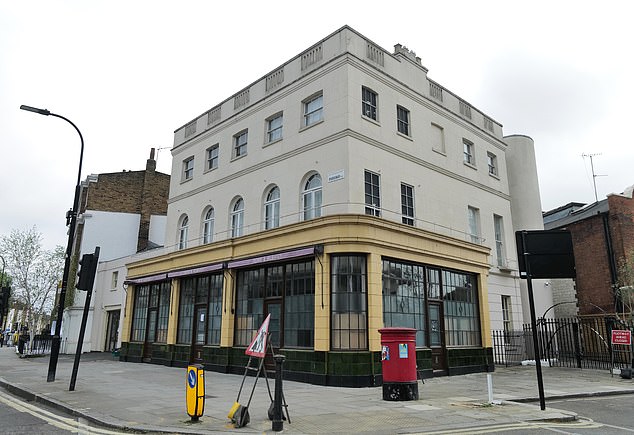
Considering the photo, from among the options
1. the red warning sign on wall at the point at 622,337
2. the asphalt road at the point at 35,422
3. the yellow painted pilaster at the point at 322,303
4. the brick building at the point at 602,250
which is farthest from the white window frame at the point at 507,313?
the asphalt road at the point at 35,422

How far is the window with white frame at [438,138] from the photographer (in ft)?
65.2

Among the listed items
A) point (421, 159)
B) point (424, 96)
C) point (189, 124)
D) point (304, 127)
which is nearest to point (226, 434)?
point (304, 127)

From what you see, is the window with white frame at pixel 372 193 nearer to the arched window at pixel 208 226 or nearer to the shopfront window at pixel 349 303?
the shopfront window at pixel 349 303

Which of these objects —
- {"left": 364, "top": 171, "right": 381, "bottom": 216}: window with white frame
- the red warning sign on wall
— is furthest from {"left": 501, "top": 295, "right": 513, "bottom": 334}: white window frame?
{"left": 364, "top": 171, "right": 381, "bottom": 216}: window with white frame

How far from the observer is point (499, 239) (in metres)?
22.8

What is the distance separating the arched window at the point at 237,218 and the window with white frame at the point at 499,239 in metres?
11.7

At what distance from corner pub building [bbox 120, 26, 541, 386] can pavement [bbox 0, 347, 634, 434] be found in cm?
188

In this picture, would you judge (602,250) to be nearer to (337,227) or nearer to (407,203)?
A: (407,203)

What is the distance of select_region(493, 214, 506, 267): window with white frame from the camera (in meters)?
22.5

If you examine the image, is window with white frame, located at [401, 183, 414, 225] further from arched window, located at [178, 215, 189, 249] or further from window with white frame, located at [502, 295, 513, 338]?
arched window, located at [178, 215, 189, 249]

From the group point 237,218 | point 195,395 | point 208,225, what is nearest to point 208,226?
point 208,225

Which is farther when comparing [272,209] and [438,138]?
[438,138]

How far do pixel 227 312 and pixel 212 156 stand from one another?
8.20 meters

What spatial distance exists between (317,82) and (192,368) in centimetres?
1194
